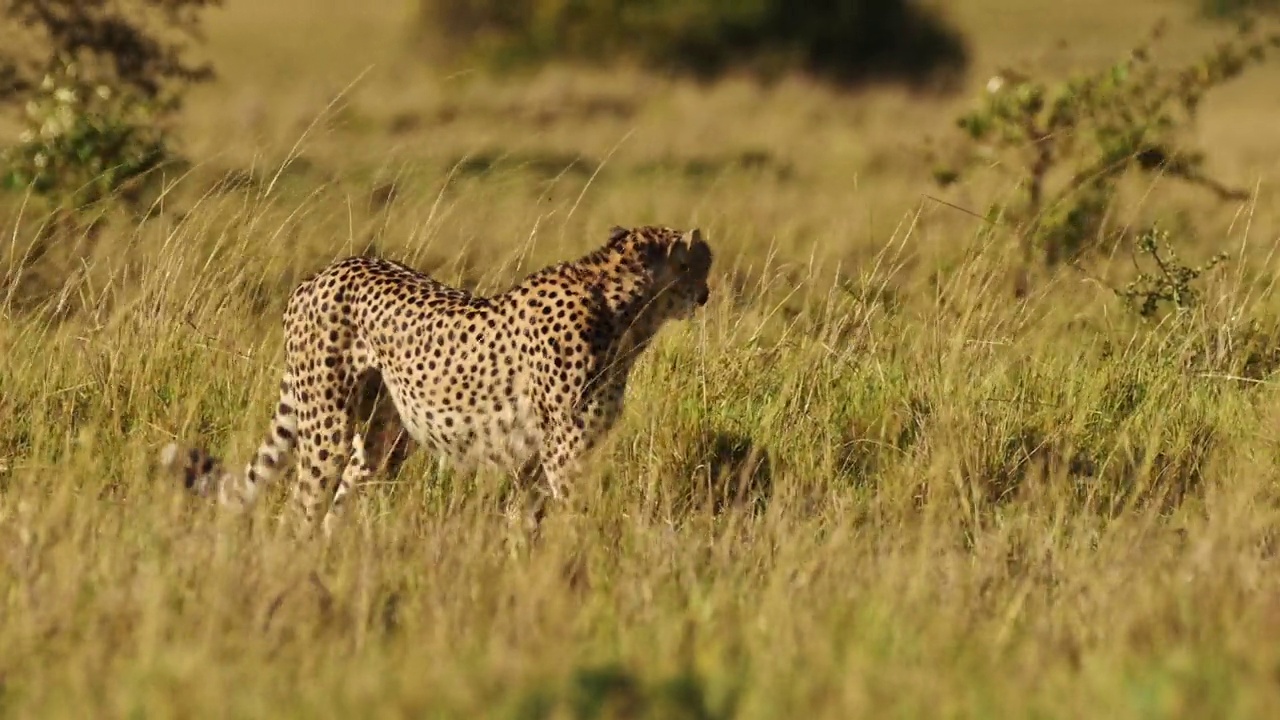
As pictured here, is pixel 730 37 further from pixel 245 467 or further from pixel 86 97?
pixel 245 467

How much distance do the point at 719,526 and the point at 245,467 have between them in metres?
1.11

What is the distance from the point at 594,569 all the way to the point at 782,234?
580 cm

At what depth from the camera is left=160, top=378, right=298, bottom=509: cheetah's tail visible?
430cm

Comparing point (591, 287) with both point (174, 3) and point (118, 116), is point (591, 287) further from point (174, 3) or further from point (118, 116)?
point (174, 3)

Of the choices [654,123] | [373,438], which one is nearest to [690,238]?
[373,438]

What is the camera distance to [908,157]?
14406 millimetres

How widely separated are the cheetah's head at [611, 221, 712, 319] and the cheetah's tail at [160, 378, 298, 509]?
880 millimetres

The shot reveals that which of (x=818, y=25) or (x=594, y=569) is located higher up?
(x=594, y=569)

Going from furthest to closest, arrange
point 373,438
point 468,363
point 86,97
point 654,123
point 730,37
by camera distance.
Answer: point 730,37 < point 654,123 < point 86,97 < point 373,438 < point 468,363

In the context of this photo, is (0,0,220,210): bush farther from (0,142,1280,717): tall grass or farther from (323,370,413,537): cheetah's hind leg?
(323,370,413,537): cheetah's hind leg

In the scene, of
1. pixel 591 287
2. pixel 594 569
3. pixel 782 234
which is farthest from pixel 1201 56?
pixel 594 569

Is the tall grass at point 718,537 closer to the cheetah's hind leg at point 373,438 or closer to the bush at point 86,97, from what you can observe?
the cheetah's hind leg at point 373,438

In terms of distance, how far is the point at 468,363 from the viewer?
4.35 meters

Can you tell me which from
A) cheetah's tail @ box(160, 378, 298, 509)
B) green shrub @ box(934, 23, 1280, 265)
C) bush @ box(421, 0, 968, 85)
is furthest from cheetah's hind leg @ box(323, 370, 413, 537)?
bush @ box(421, 0, 968, 85)
